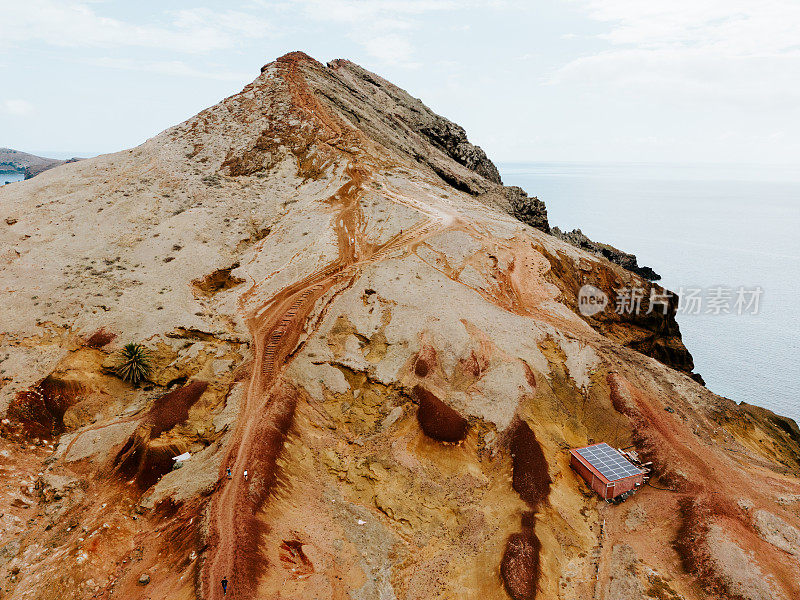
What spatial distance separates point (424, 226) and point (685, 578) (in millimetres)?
30464

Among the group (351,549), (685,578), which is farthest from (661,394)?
(351,549)

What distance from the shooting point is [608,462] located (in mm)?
22000

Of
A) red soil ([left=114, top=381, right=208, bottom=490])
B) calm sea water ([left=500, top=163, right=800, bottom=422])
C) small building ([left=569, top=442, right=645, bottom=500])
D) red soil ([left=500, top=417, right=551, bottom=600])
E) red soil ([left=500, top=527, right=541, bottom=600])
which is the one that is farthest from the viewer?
calm sea water ([left=500, top=163, right=800, bottom=422])

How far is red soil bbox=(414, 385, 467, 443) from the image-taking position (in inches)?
893

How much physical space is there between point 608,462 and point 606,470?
692 mm

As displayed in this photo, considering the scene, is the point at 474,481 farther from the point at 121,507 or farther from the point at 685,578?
the point at 121,507

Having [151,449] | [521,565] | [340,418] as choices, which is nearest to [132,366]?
[151,449]

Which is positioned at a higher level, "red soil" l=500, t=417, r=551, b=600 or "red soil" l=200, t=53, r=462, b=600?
"red soil" l=200, t=53, r=462, b=600

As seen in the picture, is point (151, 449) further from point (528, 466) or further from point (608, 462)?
point (608, 462)

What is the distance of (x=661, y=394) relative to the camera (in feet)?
89.0

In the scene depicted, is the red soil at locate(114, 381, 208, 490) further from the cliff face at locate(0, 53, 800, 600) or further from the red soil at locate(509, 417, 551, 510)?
the red soil at locate(509, 417, 551, 510)

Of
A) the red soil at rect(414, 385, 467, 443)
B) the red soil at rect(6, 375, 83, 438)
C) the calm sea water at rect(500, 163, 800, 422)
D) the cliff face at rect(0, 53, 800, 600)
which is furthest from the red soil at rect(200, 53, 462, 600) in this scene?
the calm sea water at rect(500, 163, 800, 422)

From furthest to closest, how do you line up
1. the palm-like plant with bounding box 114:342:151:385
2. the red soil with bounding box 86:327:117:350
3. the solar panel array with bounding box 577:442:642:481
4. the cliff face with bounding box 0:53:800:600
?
the red soil with bounding box 86:327:117:350 < the palm-like plant with bounding box 114:342:151:385 < the solar panel array with bounding box 577:442:642:481 < the cliff face with bounding box 0:53:800:600

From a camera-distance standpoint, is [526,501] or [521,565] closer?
[521,565]
